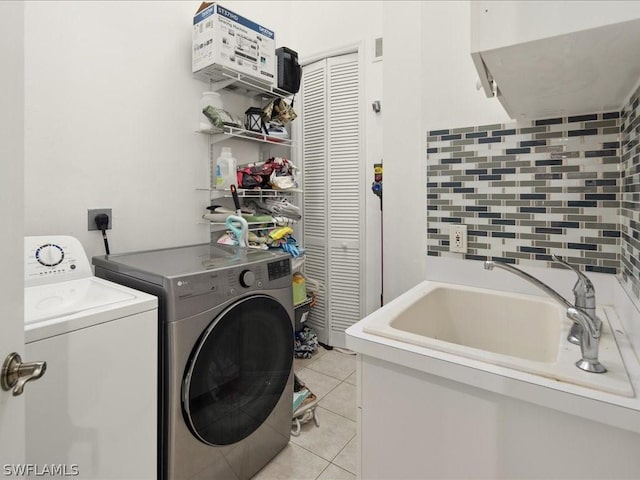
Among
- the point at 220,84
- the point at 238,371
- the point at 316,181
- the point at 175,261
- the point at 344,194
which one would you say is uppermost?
the point at 220,84

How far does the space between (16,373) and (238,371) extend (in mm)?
912

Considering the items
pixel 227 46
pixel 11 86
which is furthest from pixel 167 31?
pixel 11 86

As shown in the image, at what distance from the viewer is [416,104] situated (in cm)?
170

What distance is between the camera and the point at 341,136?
280cm

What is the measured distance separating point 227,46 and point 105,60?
0.65 meters

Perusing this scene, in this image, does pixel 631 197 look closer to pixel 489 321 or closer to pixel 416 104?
pixel 489 321

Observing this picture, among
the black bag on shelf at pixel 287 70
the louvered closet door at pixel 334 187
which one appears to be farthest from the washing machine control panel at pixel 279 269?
the black bag on shelf at pixel 287 70

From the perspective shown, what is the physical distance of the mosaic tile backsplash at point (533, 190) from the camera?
1211mm

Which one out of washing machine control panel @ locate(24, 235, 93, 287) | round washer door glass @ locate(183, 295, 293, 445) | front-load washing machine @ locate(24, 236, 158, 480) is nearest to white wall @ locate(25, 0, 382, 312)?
washing machine control panel @ locate(24, 235, 93, 287)

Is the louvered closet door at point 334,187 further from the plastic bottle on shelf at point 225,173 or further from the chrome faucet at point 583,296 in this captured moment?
the chrome faucet at point 583,296

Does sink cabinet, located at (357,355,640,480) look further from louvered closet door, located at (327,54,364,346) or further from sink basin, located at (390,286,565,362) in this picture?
louvered closet door, located at (327,54,364,346)

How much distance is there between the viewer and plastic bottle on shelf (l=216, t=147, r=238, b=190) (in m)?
2.22

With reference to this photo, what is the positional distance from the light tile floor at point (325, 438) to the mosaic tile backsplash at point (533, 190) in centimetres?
111

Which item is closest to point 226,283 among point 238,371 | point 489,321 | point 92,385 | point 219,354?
point 219,354
